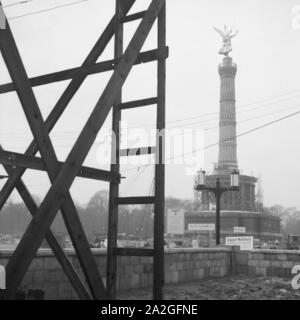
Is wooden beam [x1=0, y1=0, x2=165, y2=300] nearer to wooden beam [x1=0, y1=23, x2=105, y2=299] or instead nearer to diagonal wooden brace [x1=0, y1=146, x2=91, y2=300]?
wooden beam [x1=0, y1=23, x2=105, y2=299]

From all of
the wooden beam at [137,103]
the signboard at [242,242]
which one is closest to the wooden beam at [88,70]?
the wooden beam at [137,103]

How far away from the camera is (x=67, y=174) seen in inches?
141

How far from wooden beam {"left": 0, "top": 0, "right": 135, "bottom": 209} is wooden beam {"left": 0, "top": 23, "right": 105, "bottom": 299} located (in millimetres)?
973

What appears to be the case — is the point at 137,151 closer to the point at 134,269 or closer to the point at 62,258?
the point at 62,258

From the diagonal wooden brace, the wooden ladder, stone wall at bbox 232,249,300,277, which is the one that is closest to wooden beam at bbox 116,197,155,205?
the wooden ladder

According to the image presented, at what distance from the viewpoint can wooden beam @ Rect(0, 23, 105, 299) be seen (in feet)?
10.7

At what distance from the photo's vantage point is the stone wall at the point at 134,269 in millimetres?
9234

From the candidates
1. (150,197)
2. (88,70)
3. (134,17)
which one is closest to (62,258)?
(150,197)

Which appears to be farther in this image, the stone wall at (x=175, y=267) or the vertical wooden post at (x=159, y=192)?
the stone wall at (x=175, y=267)

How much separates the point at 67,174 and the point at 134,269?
9316mm

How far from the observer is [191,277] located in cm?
1546

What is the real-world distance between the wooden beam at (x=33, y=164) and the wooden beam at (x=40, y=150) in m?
0.14

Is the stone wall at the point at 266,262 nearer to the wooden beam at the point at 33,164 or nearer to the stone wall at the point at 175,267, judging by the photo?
the stone wall at the point at 175,267
